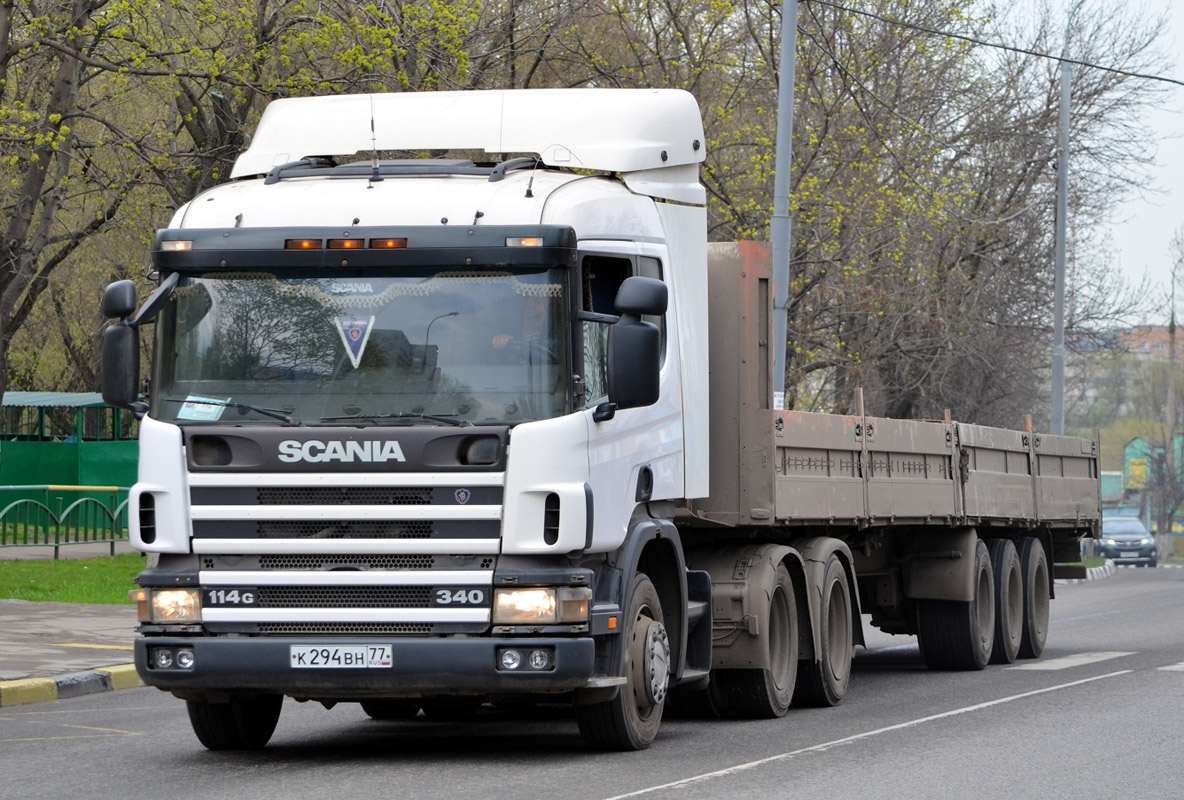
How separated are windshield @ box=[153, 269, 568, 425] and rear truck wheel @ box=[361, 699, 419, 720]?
9.71ft

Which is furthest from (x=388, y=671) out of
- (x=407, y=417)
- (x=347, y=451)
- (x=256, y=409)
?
(x=256, y=409)

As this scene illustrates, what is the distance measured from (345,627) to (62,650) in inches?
278

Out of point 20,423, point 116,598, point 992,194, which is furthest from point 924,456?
point 20,423

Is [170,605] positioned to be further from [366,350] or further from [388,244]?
[388,244]

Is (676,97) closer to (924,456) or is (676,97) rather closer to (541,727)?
(541,727)

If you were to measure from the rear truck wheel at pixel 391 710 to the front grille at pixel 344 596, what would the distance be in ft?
8.30

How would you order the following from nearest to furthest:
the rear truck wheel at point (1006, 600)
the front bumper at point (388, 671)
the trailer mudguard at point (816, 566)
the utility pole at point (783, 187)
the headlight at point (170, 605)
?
the front bumper at point (388, 671) → the headlight at point (170, 605) → the trailer mudguard at point (816, 566) → the rear truck wheel at point (1006, 600) → the utility pole at point (783, 187)

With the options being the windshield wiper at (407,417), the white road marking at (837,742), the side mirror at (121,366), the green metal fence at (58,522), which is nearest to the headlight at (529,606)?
the windshield wiper at (407,417)

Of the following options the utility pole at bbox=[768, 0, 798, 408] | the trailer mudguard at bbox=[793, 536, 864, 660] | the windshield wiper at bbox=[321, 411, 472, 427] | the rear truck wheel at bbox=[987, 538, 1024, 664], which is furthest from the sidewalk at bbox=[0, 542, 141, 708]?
the rear truck wheel at bbox=[987, 538, 1024, 664]

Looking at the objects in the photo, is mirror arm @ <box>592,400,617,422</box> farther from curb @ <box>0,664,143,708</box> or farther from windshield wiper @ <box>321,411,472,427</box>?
curb @ <box>0,664,143,708</box>

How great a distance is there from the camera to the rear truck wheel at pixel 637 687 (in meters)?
9.25

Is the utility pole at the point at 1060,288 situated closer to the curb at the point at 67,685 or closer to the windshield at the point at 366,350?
the curb at the point at 67,685

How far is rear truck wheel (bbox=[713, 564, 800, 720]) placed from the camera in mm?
11297

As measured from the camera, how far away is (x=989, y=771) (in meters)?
8.91
